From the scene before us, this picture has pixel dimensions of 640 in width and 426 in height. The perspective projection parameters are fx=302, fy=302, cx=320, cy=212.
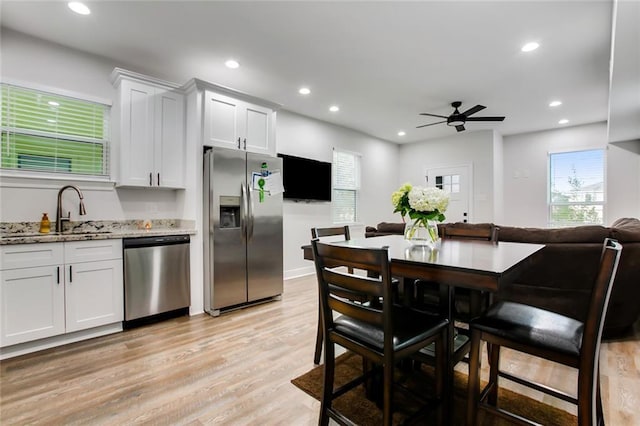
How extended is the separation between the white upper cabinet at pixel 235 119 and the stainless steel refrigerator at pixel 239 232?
22cm

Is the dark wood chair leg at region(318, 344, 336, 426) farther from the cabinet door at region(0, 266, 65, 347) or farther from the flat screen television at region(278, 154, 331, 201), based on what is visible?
the flat screen television at region(278, 154, 331, 201)

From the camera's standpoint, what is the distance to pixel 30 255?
2439 millimetres

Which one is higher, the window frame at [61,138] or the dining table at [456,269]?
the window frame at [61,138]

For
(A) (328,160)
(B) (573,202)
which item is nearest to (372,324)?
(A) (328,160)

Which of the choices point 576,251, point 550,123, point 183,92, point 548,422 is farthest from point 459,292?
point 550,123

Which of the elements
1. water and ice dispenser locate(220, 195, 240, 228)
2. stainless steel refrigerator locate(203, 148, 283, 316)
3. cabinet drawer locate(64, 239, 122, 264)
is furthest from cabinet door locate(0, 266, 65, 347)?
water and ice dispenser locate(220, 195, 240, 228)

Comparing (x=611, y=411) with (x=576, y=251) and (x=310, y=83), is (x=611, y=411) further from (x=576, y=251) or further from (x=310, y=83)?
(x=310, y=83)

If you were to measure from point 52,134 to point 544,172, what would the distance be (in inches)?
309

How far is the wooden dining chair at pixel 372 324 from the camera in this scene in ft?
3.97

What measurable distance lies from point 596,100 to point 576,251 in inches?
134

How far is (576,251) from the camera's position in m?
2.54

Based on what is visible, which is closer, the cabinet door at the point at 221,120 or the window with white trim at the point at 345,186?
the cabinet door at the point at 221,120

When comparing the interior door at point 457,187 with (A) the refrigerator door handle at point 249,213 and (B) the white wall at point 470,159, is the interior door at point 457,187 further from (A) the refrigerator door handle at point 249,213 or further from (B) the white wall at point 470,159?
(A) the refrigerator door handle at point 249,213

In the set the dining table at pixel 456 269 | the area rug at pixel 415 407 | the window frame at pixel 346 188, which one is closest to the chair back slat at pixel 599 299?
the dining table at pixel 456 269
